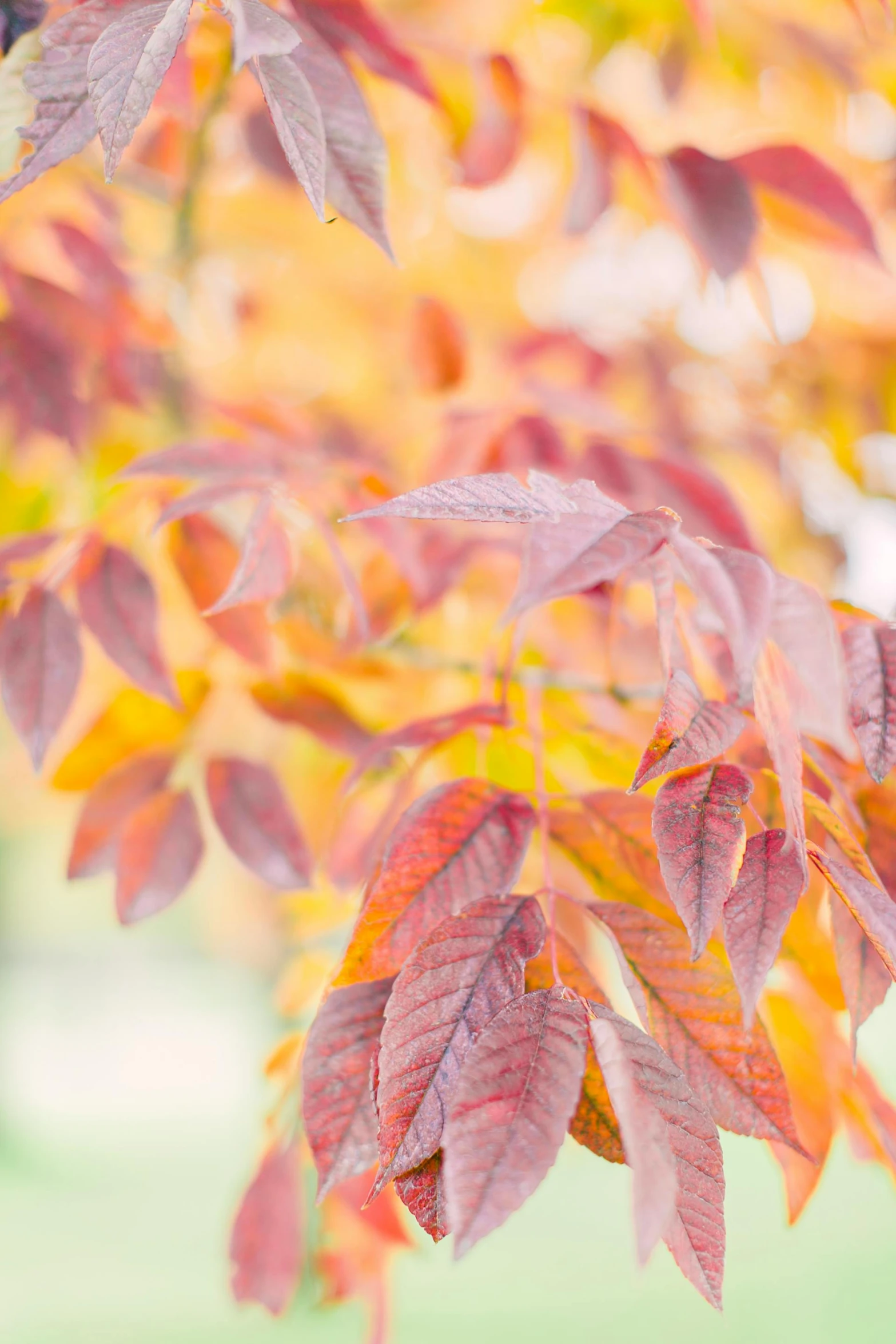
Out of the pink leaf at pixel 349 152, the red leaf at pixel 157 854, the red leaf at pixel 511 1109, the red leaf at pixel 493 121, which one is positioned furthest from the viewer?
the red leaf at pixel 493 121

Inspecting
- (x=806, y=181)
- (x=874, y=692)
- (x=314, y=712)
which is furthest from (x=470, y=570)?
(x=874, y=692)

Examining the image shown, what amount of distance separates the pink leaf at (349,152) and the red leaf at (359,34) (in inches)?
3.5

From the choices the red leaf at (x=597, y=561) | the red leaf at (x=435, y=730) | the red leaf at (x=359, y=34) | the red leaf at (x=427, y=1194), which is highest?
the red leaf at (x=359, y=34)

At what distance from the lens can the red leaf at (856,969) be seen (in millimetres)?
294

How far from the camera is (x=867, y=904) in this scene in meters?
0.27

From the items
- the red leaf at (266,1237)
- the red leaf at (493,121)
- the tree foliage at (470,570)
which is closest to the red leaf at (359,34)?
the tree foliage at (470,570)

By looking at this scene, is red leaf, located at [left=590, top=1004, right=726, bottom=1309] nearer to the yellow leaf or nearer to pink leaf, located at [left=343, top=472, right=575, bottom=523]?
pink leaf, located at [left=343, top=472, right=575, bottom=523]

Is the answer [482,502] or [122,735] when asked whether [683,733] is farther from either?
[122,735]

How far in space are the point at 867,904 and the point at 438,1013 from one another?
0.12 m

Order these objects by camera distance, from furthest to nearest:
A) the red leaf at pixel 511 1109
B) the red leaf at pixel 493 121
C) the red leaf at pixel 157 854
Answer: the red leaf at pixel 493 121 < the red leaf at pixel 157 854 < the red leaf at pixel 511 1109

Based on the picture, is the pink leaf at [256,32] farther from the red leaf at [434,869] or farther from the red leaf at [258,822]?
the red leaf at [258,822]

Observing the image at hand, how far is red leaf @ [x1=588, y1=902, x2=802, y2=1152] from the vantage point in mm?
301

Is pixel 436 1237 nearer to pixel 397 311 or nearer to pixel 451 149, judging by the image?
pixel 451 149

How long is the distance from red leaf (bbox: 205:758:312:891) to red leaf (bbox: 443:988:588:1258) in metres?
0.23
